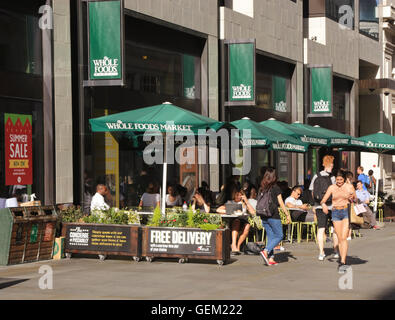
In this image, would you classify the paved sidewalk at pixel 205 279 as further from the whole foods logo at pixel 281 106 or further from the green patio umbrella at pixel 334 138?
the whole foods logo at pixel 281 106

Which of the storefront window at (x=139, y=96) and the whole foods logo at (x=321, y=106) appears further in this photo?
the whole foods logo at (x=321, y=106)

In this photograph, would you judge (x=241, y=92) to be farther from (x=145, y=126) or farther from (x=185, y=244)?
(x=185, y=244)

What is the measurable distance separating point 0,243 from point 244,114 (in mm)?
14782

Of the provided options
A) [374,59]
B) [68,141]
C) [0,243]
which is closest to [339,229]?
[0,243]

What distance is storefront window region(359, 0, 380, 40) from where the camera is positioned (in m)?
41.5

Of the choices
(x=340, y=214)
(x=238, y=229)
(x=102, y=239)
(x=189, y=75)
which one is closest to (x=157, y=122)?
(x=102, y=239)

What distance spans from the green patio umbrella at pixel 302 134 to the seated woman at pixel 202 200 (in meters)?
3.95

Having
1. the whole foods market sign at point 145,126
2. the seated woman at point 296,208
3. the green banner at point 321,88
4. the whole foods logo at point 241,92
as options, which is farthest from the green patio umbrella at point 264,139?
the green banner at point 321,88

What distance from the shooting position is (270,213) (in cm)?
1365

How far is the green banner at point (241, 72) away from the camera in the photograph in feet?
84.1

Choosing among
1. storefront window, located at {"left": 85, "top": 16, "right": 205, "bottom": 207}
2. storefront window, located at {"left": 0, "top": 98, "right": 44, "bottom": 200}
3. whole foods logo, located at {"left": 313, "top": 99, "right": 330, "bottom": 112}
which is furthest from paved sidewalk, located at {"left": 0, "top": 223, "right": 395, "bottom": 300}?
whole foods logo, located at {"left": 313, "top": 99, "right": 330, "bottom": 112}
